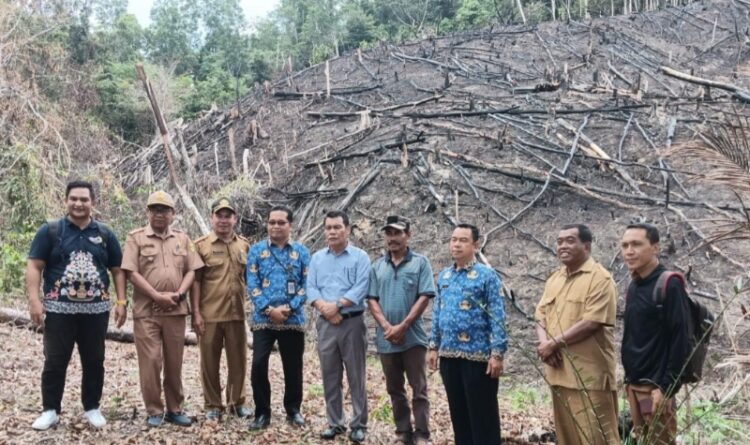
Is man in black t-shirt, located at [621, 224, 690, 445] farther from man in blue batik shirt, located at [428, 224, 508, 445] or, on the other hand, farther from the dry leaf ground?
the dry leaf ground

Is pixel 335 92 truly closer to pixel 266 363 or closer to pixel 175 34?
pixel 266 363

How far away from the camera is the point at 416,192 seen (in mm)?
13414

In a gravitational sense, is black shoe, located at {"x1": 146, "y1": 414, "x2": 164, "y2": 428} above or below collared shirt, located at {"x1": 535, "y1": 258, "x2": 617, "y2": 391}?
below

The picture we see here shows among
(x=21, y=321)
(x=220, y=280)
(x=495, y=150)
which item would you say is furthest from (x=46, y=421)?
(x=495, y=150)

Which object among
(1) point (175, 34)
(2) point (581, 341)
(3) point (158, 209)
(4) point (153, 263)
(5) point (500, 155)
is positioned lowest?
(2) point (581, 341)

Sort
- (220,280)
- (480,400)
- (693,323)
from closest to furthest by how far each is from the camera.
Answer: (693,323)
(480,400)
(220,280)

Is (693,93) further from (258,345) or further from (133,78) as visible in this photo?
(133,78)

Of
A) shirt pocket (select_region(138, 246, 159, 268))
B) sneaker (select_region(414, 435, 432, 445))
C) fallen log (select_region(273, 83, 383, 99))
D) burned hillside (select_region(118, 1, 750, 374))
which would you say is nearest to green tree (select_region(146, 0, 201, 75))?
burned hillside (select_region(118, 1, 750, 374))

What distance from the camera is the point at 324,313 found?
469 cm

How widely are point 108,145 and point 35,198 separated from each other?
734 centimetres

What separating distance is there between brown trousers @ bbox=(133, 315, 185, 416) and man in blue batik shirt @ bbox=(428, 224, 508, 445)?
179 centimetres

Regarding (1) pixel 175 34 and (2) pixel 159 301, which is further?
(1) pixel 175 34

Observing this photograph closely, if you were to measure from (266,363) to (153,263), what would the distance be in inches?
41.4

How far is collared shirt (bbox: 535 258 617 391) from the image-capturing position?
367cm
